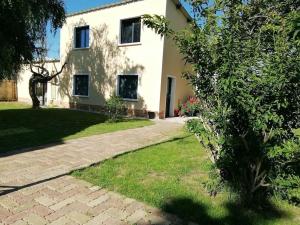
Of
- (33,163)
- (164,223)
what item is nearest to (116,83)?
(33,163)

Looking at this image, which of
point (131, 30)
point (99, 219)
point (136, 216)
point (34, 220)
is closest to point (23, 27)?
point (131, 30)

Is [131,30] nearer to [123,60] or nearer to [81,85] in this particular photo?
[123,60]

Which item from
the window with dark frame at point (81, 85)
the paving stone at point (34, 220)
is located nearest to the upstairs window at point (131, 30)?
the window with dark frame at point (81, 85)

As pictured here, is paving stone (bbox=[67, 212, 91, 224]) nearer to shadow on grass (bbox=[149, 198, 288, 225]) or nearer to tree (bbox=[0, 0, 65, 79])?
shadow on grass (bbox=[149, 198, 288, 225])

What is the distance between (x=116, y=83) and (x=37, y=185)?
12094 millimetres

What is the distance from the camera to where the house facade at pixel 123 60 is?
14695 mm

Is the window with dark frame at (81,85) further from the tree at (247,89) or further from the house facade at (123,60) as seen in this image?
the tree at (247,89)

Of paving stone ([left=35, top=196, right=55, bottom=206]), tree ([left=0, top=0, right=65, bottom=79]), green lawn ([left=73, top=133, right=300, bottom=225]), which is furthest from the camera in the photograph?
tree ([left=0, top=0, right=65, bottom=79])

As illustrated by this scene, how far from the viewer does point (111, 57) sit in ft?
54.4

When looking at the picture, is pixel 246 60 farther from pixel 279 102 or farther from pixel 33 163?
pixel 33 163

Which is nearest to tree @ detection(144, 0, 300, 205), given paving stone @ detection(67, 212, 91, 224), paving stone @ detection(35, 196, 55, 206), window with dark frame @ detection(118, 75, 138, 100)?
paving stone @ detection(67, 212, 91, 224)

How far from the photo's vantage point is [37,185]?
181 inches

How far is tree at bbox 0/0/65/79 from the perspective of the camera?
33.2ft

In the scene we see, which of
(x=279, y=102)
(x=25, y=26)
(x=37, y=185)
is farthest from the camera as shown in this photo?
(x=25, y=26)
